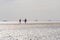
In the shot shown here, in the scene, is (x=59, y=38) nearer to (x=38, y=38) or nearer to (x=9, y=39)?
(x=38, y=38)

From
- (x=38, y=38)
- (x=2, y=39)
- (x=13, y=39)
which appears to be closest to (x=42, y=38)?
(x=38, y=38)

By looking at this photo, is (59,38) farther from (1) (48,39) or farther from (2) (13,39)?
(2) (13,39)

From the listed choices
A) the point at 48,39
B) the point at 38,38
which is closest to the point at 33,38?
the point at 38,38

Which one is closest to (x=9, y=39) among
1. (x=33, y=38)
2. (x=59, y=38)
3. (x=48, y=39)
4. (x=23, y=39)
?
(x=23, y=39)

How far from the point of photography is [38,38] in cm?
1160

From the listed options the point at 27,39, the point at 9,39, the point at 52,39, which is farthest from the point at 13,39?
the point at 52,39

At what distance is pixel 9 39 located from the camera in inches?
442

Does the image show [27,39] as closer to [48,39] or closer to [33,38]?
[33,38]

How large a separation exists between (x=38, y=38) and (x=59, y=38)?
1.52 m

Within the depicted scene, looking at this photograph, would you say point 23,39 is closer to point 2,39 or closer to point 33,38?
point 33,38

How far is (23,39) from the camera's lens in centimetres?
1136

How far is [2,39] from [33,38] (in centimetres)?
221

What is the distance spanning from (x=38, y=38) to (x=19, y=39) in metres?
1.37

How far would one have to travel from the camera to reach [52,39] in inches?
444
